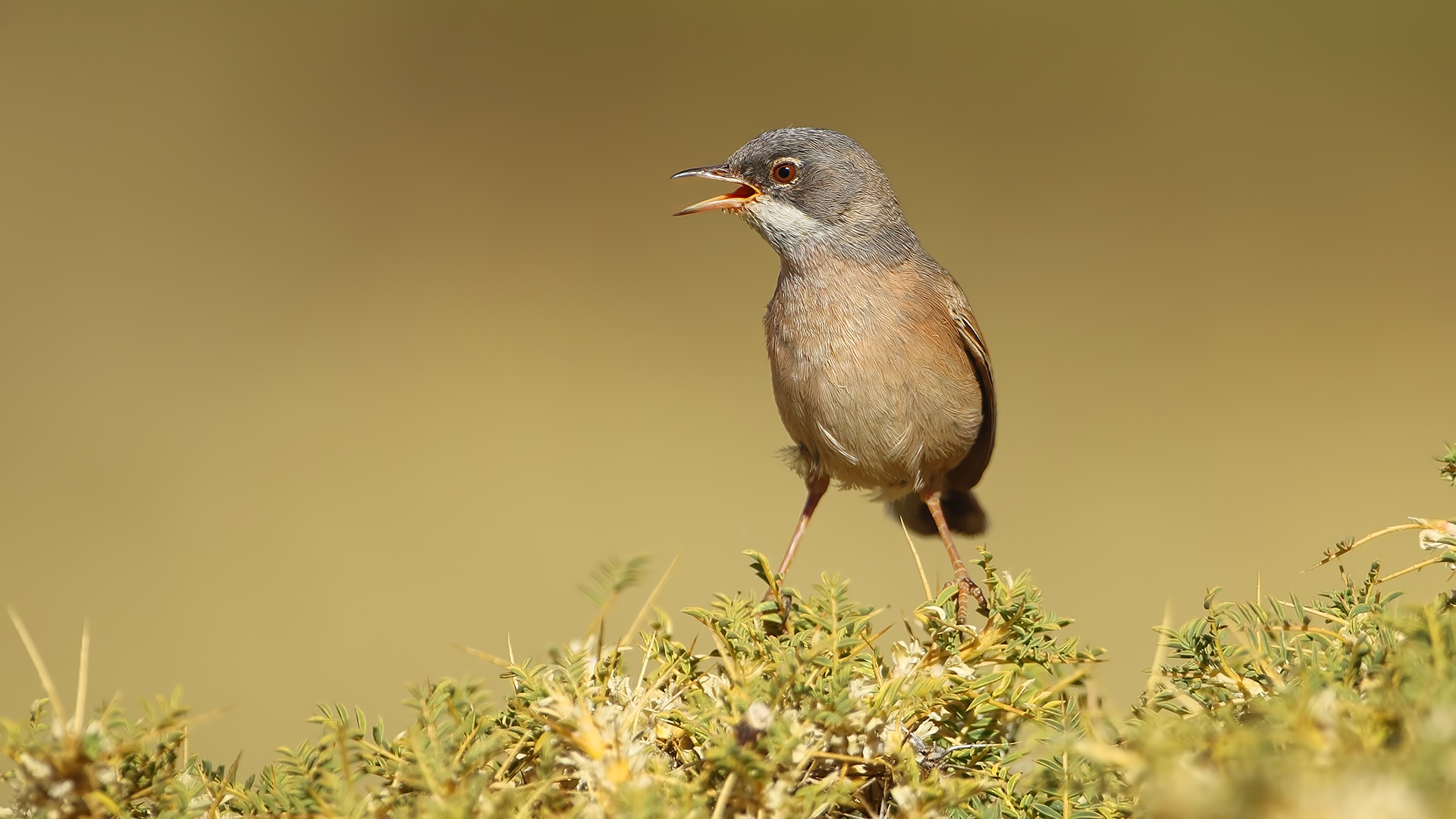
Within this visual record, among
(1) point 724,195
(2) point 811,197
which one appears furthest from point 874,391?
(1) point 724,195

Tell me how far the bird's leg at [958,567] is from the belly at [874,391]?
0.23 ft

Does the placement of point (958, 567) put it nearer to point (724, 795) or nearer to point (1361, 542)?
point (1361, 542)

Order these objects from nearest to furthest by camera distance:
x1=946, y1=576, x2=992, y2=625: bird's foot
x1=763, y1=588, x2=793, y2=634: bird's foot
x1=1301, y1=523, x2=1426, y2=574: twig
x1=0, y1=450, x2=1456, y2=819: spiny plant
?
x1=0, y1=450, x2=1456, y2=819: spiny plant → x1=1301, y1=523, x2=1426, y2=574: twig → x1=763, y1=588, x2=793, y2=634: bird's foot → x1=946, y1=576, x2=992, y2=625: bird's foot

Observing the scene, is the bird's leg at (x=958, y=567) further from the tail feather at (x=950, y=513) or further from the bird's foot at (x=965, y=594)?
the tail feather at (x=950, y=513)

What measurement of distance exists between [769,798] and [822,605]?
248mm

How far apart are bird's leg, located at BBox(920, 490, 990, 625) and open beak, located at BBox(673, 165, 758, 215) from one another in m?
0.92

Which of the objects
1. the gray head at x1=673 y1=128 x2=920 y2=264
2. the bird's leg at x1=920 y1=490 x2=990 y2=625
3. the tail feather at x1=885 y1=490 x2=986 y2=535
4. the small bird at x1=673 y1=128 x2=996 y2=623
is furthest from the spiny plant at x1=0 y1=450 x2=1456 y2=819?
the tail feather at x1=885 y1=490 x2=986 y2=535

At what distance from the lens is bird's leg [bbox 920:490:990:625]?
222cm

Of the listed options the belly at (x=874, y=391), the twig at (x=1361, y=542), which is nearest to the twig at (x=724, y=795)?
the twig at (x=1361, y=542)

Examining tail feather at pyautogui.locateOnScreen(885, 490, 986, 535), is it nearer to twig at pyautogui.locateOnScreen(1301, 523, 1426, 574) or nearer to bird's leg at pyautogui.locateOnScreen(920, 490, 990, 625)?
bird's leg at pyautogui.locateOnScreen(920, 490, 990, 625)

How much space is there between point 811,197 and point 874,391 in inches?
24.0

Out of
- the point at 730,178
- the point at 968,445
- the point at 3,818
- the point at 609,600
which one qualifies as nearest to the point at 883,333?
the point at 968,445

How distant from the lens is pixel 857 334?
8.02 feet

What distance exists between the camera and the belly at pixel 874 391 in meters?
2.42
